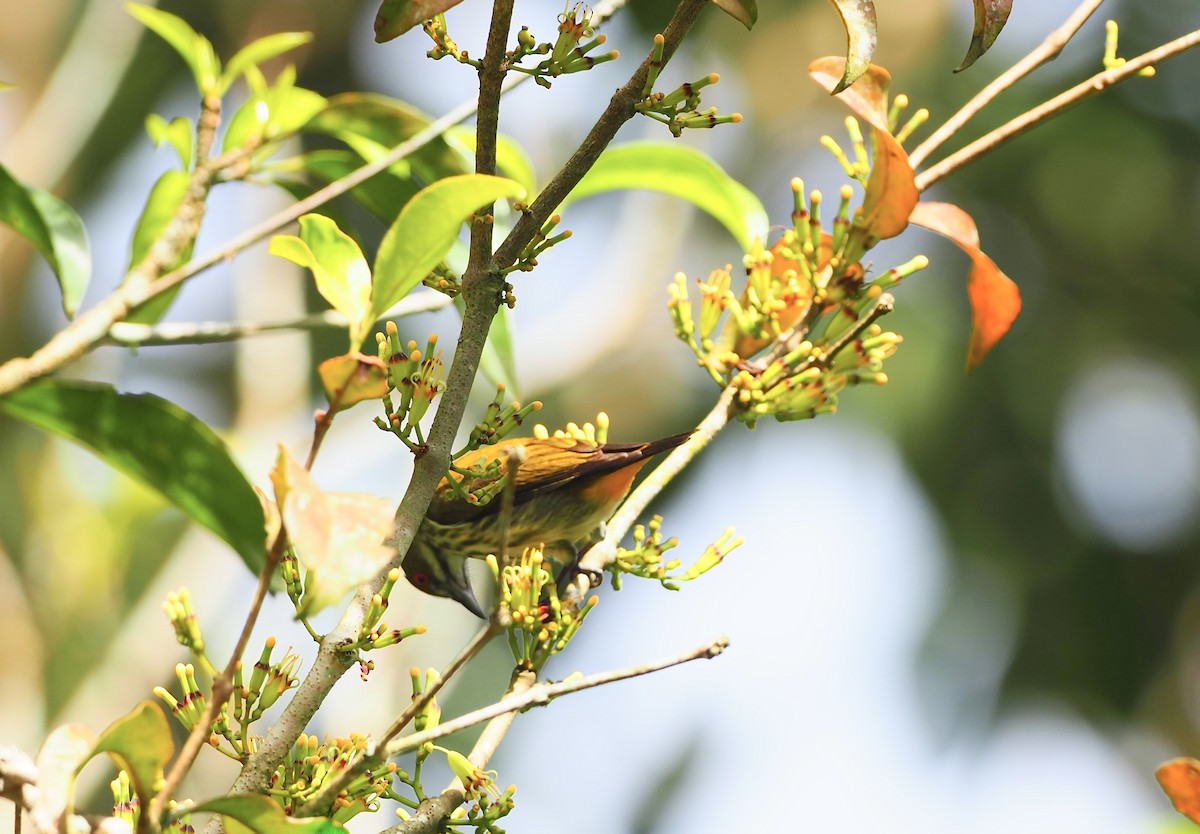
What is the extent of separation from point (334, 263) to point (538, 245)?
0.19 m

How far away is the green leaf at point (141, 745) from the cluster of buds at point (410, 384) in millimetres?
354

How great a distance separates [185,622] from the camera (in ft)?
3.37

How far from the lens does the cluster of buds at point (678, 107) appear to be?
41.5 inches

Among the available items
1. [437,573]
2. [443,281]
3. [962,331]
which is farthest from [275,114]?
[962,331]

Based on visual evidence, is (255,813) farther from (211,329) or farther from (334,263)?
(211,329)

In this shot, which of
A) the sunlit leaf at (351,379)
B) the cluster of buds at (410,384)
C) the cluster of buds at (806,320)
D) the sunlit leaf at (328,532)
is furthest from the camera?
the cluster of buds at (806,320)

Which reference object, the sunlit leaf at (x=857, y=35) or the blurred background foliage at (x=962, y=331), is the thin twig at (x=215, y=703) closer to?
the sunlit leaf at (x=857, y=35)

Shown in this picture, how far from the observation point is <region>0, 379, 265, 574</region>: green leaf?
1.14 metres

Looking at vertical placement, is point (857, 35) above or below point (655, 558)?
above

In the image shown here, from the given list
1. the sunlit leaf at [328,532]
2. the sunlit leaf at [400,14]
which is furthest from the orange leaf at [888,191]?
the sunlit leaf at [328,532]

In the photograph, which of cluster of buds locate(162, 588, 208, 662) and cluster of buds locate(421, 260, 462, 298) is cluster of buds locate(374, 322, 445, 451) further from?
cluster of buds locate(162, 588, 208, 662)

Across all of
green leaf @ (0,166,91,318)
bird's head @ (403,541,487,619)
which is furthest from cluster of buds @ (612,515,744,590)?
bird's head @ (403,541,487,619)

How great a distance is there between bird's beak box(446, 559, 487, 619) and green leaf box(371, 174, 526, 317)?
1866 millimetres

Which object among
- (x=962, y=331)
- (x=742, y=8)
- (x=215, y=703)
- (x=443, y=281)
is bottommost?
(x=962, y=331)
